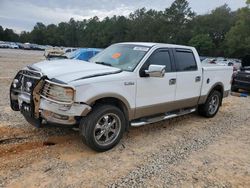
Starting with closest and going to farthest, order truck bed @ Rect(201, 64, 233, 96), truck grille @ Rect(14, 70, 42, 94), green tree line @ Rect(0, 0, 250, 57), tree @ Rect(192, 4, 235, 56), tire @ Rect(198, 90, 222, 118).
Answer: truck grille @ Rect(14, 70, 42, 94)
truck bed @ Rect(201, 64, 233, 96)
tire @ Rect(198, 90, 222, 118)
green tree line @ Rect(0, 0, 250, 57)
tree @ Rect(192, 4, 235, 56)

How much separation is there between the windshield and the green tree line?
139ft

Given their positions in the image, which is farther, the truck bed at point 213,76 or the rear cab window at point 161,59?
the truck bed at point 213,76

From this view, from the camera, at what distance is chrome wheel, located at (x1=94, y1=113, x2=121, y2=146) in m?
4.39

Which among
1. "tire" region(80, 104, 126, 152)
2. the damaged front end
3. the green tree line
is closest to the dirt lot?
"tire" region(80, 104, 126, 152)

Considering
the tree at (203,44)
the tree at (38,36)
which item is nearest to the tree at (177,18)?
the tree at (203,44)

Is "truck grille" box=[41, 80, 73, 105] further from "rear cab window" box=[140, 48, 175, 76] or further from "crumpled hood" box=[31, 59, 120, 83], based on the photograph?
"rear cab window" box=[140, 48, 175, 76]

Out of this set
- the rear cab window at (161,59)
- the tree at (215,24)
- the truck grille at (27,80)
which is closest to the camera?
the truck grille at (27,80)

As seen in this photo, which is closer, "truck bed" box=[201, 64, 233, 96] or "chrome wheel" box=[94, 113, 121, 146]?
"chrome wheel" box=[94, 113, 121, 146]

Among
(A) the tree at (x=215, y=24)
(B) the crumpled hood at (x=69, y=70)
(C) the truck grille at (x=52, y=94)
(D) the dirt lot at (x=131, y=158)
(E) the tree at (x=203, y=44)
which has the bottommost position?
(D) the dirt lot at (x=131, y=158)

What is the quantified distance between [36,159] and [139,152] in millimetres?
1682

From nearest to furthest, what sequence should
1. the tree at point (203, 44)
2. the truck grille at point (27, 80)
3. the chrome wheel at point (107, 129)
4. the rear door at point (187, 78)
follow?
the truck grille at point (27, 80) < the chrome wheel at point (107, 129) < the rear door at point (187, 78) < the tree at point (203, 44)

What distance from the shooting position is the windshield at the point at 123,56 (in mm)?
5004

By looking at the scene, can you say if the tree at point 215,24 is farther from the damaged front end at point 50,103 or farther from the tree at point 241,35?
the damaged front end at point 50,103

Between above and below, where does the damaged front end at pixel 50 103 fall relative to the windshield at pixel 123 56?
below
